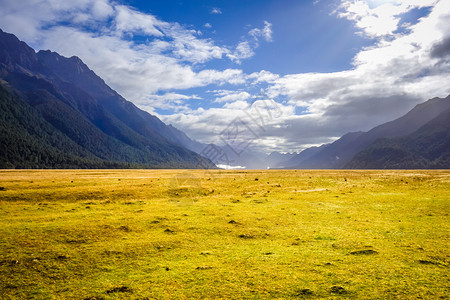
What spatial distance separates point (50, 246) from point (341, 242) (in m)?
17.9

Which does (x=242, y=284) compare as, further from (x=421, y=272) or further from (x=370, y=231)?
(x=370, y=231)

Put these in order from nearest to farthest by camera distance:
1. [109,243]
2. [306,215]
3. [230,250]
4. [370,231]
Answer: [230,250] → [109,243] → [370,231] → [306,215]

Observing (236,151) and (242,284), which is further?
(236,151)

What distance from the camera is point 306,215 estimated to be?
76.8 feet

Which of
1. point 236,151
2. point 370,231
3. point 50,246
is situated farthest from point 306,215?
point 50,246

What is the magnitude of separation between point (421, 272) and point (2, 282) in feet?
59.8

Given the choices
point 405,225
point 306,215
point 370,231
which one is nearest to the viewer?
point 370,231

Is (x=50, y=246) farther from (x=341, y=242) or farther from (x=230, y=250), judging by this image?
(x=341, y=242)

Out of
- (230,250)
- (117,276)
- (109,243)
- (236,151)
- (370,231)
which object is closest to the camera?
(117,276)

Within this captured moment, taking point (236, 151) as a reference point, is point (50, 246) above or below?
below

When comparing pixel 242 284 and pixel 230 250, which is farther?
pixel 230 250

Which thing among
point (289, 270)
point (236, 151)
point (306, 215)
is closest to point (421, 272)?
point (289, 270)

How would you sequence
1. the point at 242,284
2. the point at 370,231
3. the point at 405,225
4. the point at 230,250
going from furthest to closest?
the point at 405,225 → the point at 370,231 → the point at 230,250 → the point at 242,284

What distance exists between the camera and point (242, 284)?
1006cm
